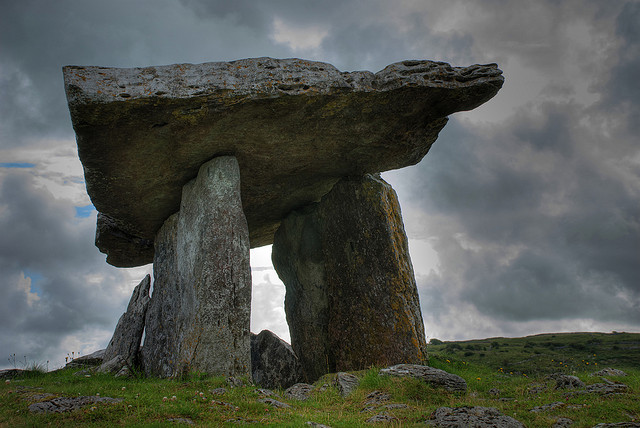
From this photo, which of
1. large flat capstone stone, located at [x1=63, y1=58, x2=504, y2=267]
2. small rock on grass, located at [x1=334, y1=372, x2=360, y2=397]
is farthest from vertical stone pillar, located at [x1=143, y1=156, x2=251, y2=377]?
small rock on grass, located at [x1=334, y1=372, x2=360, y2=397]

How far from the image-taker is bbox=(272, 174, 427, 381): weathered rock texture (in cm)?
1073

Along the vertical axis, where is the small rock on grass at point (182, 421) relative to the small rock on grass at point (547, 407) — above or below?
above

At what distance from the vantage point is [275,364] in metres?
12.6

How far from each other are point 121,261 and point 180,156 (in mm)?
6970

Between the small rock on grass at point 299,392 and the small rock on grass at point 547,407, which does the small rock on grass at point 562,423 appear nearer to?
the small rock on grass at point 547,407

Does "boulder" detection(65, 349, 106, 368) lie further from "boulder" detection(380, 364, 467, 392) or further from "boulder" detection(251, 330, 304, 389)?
"boulder" detection(380, 364, 467, 392)

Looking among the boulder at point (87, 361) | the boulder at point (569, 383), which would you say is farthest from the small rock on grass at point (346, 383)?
the boulder at point (87, 361)

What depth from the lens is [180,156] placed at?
10180 millimetres

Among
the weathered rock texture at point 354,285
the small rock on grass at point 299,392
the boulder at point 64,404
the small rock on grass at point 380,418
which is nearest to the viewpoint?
the boulder at point 64,404

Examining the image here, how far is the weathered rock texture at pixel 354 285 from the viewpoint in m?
10.7

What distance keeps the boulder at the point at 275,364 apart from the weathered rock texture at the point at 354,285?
0.57 metres

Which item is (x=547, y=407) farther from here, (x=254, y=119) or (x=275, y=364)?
(x=275, y=364)

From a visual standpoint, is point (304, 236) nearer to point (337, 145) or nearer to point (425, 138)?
point (337, 145)

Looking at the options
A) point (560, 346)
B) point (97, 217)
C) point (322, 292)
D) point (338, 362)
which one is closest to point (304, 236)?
point (322, 292)
